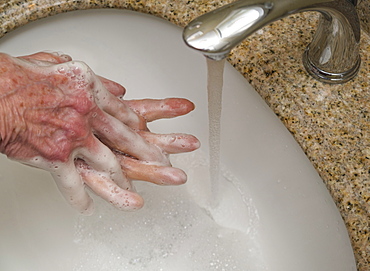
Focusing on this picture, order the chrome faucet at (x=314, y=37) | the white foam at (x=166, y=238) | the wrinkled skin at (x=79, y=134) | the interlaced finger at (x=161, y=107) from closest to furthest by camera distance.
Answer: the chrome faucet at (x=314, y=37)
the wrinkled skin at (x=79, y=134)
the interlaced finger at (x=161, y=107)
the white foam at (x=166, y=238)

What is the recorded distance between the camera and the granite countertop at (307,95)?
0.55 meters

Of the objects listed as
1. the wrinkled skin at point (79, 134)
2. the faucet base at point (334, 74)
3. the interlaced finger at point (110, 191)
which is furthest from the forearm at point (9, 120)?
the faucet base at point (334, 74)

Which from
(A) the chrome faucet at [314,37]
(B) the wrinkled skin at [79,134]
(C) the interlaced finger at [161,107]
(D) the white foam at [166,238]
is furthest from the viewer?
(D) the white foam at [166,238]

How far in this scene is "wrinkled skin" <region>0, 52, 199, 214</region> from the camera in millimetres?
558

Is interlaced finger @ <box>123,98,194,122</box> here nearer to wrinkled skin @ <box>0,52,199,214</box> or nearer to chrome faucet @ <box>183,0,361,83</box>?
wrinkled skin @ <box>0,52,199,214</box>

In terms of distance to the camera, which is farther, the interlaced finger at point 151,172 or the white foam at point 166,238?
the white foam at point 166,238

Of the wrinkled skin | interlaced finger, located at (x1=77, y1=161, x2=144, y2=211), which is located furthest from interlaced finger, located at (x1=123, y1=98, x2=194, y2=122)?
interlaced finger, located at (x1=77, y1=161, x2=144, y2=211)

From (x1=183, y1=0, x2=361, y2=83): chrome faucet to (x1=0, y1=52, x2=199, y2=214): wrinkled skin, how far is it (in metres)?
0.19

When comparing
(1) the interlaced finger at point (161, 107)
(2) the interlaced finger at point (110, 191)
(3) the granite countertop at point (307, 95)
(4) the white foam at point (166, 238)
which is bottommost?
(4) the white foam at point (166, 238)

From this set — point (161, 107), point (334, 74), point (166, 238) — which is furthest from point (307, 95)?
point (166, 238)

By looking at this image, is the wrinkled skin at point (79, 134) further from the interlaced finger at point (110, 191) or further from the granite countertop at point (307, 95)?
the granite countertop at point (307, 95)

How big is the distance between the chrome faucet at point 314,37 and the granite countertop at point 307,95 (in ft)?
0.07

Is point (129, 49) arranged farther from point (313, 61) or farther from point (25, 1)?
point (313, 61)

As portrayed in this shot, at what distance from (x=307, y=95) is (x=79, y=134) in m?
0.29
